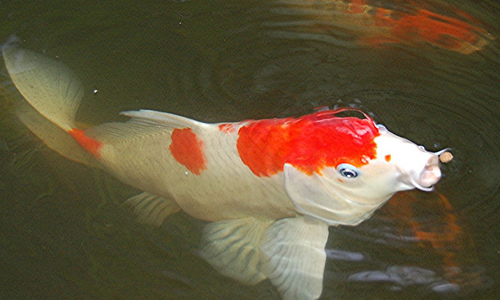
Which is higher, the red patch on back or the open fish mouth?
the open fish mouth

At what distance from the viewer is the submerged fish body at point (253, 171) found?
1.64m

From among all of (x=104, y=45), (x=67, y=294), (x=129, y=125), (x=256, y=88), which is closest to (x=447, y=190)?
(x=256, y=88)

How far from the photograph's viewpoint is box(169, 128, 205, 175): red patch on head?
1.93 metres

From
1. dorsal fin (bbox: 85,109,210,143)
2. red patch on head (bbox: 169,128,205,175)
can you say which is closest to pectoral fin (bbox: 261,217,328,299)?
red patch on head (bbox: 169,128,205,175)

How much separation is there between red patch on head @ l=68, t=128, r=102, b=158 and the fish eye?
1127 millimetres

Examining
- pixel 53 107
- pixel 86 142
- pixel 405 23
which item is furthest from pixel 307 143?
pixel 405 23

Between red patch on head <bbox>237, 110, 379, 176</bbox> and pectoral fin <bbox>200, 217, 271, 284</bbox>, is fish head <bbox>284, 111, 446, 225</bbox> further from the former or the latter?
pectoral fin <bbox>200, 217, 271, 284</bbox>

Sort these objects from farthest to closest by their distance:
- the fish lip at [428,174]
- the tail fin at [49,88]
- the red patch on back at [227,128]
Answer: the tail fin at [49,88] < the red patch on back at [227,128] < the fish lip at [428,174]

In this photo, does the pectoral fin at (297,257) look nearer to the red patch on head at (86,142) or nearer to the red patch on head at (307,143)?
the red patch on head at (307,143)

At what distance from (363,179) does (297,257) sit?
1.65ft

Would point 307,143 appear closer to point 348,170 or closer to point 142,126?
point 348,170

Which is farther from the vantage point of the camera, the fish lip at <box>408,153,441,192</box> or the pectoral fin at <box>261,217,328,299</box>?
the pectoral fin at <box>261,217,328,299</box>

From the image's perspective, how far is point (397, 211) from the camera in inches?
85.3

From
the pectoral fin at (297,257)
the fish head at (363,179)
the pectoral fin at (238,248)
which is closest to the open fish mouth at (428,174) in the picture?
the fish head at (363,179)
